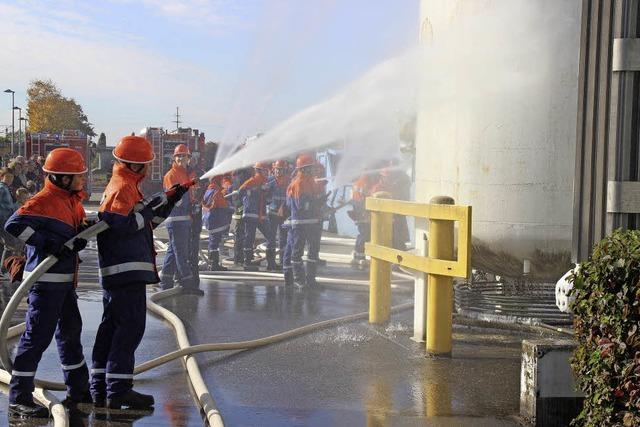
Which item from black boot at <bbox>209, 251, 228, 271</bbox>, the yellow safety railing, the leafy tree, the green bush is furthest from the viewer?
the leafy tree

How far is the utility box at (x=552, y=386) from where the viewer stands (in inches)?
181

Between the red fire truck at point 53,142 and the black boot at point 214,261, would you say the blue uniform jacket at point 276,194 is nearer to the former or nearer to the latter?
the black boot at point 214,261

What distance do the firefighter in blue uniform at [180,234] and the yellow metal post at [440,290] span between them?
4.26m

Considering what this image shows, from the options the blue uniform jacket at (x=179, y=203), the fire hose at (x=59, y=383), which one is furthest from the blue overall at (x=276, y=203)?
the fire hose at (x=59, y=383)

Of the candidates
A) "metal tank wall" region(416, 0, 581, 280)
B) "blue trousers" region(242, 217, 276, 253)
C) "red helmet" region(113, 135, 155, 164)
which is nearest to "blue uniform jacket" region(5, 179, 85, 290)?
"red helmet" region(113, 135, 155, 164)

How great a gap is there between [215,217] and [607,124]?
9690mm

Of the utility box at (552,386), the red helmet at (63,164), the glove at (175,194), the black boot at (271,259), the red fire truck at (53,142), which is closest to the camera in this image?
the utility box at (552,386)

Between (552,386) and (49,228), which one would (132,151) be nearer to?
(49,228)

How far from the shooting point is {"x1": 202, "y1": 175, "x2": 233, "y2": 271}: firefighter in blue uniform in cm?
1301

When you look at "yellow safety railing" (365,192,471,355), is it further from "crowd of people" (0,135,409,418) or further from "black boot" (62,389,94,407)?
"black boot" (62,389,94,407)

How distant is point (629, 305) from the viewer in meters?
3.51

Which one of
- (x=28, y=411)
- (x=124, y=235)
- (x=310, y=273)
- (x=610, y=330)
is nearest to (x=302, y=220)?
(x=310, y=273)

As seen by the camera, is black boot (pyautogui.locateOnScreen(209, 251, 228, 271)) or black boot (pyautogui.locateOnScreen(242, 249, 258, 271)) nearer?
black boot (pyautogui.locateOnScreen(209, 251, 228, 271))

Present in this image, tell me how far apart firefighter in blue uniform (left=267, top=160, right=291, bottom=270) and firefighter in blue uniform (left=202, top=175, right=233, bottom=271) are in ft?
2.35
